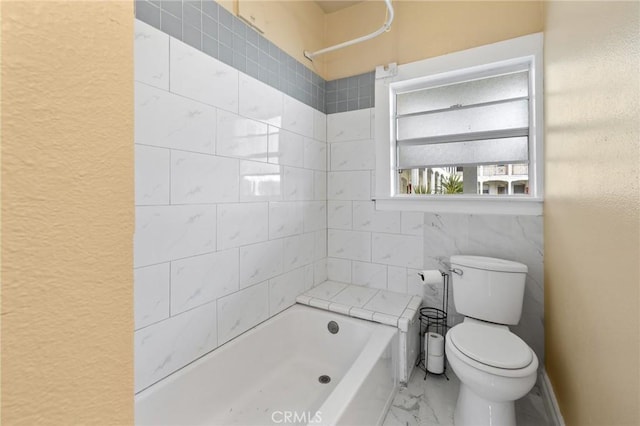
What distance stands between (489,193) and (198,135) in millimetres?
1971

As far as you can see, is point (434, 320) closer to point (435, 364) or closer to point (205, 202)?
point (435, 364)

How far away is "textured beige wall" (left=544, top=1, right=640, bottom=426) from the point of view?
0.79 m

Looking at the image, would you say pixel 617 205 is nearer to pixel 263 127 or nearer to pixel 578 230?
pixel 578 230

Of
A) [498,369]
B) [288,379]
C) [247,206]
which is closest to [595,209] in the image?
[498,369]

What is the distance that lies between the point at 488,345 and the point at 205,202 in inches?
64.8

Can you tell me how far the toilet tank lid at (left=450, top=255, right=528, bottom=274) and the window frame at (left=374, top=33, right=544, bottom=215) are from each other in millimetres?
335

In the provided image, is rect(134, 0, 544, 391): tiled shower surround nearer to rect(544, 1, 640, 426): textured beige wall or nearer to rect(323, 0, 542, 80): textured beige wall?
rect(323, 0, 542, 80): textured beige wall

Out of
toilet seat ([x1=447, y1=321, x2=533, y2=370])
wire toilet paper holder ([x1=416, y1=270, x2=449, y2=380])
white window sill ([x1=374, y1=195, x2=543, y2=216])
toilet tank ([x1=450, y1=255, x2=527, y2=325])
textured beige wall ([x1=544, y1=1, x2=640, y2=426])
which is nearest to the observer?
textured beige wall ([x1=544, y1=1, x2=640, y2=426])

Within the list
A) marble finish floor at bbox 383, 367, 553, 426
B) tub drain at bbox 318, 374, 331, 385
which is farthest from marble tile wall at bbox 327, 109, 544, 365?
tub drain at bbox 318, 374, 331, 385

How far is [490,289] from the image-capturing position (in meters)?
1.78

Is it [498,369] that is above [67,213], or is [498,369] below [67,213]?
below

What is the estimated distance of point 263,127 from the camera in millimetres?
1824

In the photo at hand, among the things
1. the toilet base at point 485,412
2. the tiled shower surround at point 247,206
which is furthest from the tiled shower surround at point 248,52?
the toilet base at point 485,412

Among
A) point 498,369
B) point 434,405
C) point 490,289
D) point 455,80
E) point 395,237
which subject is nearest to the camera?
point 498,369
